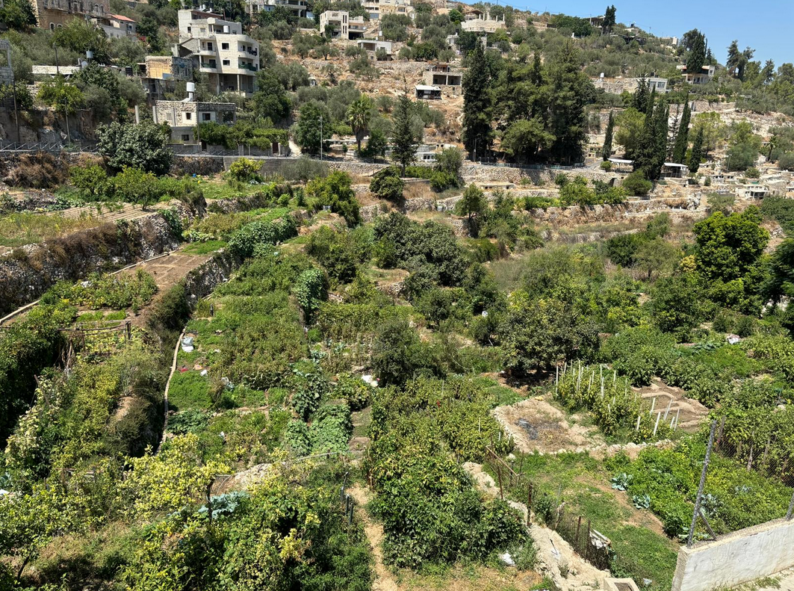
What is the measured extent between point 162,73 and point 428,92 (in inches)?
1115

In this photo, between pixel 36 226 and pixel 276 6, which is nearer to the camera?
pixel 36 226

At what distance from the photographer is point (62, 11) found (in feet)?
168

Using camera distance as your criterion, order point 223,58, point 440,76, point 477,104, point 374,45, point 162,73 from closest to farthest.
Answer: point 477,104
point 162,73
point 223,58
point 440,76
point 374,45

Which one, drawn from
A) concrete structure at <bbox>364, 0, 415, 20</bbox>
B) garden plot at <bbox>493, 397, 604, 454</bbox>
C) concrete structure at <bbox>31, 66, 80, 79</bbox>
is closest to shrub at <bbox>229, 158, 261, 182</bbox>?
concrete structure at <bbox>31, 66, 80, 79</bbox>

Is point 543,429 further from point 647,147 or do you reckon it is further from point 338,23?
point 338,23

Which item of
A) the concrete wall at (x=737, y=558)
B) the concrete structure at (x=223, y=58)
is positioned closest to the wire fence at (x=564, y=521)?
the concrete wall at (x=737, y=558)

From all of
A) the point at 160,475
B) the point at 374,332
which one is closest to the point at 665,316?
the point at 374,332

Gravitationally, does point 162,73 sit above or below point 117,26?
below

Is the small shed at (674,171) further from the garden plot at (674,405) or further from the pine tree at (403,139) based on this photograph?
the garden plot at (674,405)

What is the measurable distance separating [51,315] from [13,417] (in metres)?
3.61

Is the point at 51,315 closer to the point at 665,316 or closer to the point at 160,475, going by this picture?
the point at 160,475

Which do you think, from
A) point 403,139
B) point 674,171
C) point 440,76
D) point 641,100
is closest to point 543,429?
point 403,139

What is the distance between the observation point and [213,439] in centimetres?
1334

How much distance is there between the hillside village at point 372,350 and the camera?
9695mm
